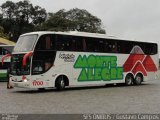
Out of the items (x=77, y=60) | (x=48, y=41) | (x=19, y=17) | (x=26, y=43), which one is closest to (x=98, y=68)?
(x=77, y=60)

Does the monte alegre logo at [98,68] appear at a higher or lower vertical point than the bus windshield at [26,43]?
lower

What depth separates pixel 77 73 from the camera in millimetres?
25188

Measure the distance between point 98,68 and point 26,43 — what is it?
5578 millimetres

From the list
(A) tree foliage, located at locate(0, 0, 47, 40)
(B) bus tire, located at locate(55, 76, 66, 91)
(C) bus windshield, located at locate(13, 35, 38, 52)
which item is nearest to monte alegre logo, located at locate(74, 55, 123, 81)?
(B) bus tire, located at locate(55, 76, 66, 91)

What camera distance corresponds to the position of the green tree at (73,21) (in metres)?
96.5

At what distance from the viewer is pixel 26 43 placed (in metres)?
23.0

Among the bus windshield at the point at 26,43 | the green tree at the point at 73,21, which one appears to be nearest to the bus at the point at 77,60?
the bus windshield at the point at 26,43

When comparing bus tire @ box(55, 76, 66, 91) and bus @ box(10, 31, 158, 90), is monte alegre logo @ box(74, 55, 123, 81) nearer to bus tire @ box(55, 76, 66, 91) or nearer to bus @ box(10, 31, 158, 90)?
bus @ box(10, 31, 158, 90)

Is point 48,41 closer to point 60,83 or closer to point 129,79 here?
point 60,83

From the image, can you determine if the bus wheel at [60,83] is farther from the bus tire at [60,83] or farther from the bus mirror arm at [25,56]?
the bus mirror arm at [25,56]

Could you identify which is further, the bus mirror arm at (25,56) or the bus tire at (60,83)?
the bus tire at (60,83)

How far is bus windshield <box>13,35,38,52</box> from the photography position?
2262 centimetres

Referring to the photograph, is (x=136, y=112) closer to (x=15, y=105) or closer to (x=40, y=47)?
(x=15, y=105)

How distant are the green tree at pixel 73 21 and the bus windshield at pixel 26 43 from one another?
70640 mm
